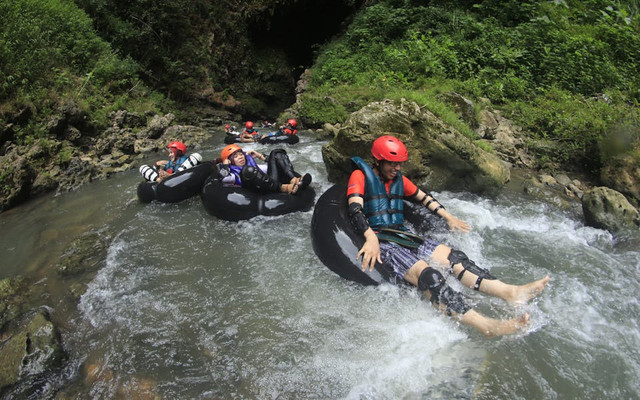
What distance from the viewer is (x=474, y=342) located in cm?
312

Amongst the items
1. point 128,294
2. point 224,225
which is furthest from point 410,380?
point 224,225

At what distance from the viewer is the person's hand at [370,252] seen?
3615 millimetres

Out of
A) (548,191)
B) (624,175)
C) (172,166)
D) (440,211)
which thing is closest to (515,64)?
(624,175)

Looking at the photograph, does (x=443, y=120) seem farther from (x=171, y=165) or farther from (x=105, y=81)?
(x=105, y=81)

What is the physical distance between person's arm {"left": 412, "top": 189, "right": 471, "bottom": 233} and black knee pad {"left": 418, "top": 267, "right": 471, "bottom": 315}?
954mm

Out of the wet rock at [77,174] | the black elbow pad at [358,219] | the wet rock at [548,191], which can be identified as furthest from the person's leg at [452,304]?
the wet rock at [77,174]

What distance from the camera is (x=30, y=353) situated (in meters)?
3.21

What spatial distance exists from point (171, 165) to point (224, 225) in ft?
8.19

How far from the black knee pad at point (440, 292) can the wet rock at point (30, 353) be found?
3.47 meters

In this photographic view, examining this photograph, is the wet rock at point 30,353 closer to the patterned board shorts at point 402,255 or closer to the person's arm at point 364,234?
the person's arm at point 364,234

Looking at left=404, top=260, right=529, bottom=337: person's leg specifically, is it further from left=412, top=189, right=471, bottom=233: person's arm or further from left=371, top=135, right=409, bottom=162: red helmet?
left=371, top=135, right=409, bottom=162: red helmet

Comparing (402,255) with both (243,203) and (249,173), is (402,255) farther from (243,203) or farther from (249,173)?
(249,173)

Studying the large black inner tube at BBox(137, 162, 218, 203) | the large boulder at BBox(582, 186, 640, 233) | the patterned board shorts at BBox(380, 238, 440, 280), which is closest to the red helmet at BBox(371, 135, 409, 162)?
the patterned board shorts at BBox(380, 238, 440, 280)

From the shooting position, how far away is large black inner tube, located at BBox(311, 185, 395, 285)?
12.3 feet
